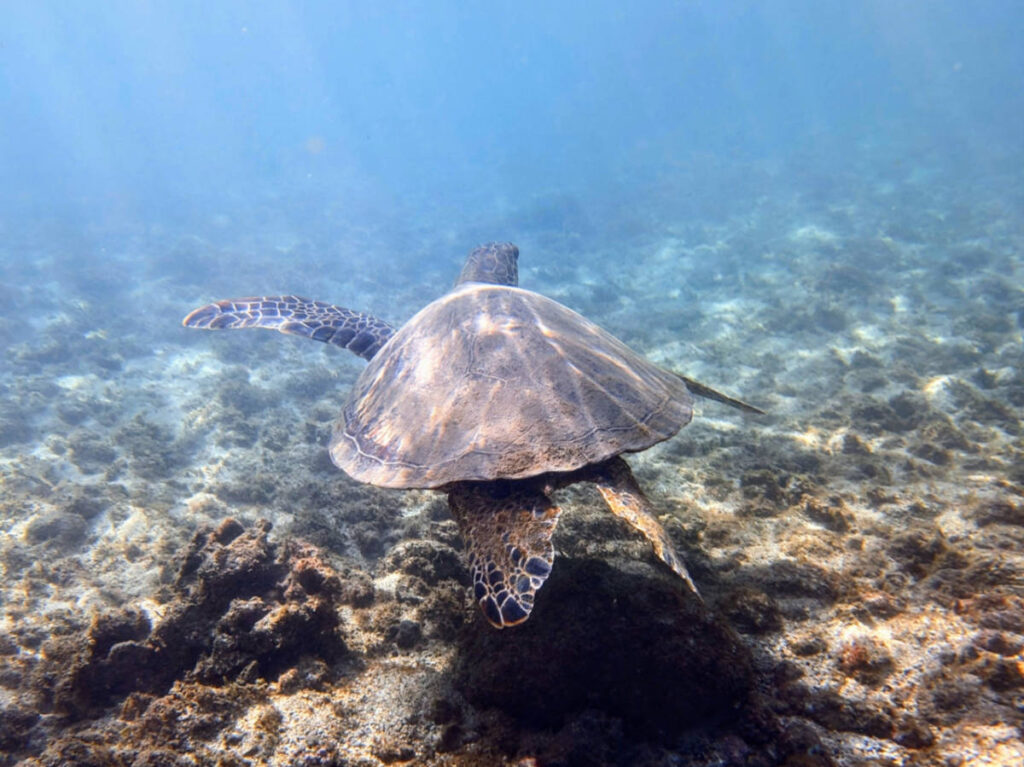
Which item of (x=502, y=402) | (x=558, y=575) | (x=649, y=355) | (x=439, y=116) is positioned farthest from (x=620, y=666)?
(x=439, y=116)

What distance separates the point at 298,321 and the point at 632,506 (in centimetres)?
463

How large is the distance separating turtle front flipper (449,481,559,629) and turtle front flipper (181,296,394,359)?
322 centimetres

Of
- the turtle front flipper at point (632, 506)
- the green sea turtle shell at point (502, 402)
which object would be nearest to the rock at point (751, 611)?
the turtle front flipper at point (632, 506)

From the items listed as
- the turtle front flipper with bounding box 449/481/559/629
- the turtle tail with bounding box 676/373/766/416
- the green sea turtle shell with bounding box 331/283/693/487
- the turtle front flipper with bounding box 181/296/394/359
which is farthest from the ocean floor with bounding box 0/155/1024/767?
the turtle front flipper with bounding box 181/296/394/359

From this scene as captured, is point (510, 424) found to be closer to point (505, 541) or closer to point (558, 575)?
point (505, 541)

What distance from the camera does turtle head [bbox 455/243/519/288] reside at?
19.4 feet

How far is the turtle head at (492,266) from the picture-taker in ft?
19.4

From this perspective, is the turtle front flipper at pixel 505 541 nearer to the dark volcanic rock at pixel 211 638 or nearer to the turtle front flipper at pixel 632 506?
the turtle front flipper at pixel 632 506

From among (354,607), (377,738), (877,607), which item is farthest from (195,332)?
(877,607)

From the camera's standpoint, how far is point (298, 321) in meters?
5.42

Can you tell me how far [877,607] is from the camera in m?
2.42

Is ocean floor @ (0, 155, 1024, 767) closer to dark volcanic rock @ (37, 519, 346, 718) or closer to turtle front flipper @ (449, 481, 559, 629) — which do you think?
dark volcanic rock @ (37, 519, 346, 718)

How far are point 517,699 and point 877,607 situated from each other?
2001 millimetres

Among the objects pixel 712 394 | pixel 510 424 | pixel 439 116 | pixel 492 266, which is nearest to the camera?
pixel 510 424
